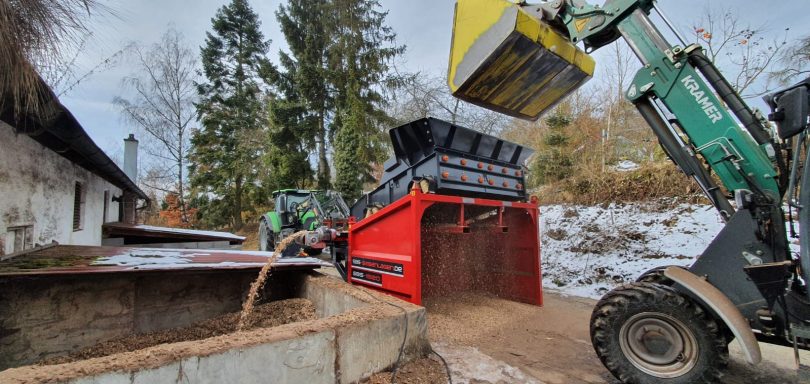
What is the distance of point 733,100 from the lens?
7.99ft

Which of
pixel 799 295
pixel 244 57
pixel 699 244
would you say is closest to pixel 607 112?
pixel 699 244

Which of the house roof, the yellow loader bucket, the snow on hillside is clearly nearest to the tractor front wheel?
the house roof

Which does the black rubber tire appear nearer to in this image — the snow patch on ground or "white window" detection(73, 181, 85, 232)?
the snow patch on ground

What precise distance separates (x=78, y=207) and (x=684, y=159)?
324 inches

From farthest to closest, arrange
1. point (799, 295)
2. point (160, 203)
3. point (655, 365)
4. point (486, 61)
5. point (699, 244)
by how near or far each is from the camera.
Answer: point (160, 203) → point (699, 244) → point (486, 61) → point (655, 365) → point (799, 295)

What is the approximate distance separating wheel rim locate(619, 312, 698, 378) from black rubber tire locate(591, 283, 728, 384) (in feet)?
0.05

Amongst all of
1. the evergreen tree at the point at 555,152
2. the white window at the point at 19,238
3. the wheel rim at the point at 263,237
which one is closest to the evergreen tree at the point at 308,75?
the wheel rim at the point at 263,237

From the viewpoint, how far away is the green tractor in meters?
8.88

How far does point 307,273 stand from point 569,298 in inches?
157

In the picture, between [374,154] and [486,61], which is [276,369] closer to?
[486,61]

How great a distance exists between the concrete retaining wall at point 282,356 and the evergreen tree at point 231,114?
56.4 ft

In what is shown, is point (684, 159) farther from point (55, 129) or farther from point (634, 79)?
point (55, 129)

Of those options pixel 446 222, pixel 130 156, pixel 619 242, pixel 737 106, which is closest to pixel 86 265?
pixel 446 222

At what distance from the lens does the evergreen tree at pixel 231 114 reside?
18.1 metres
